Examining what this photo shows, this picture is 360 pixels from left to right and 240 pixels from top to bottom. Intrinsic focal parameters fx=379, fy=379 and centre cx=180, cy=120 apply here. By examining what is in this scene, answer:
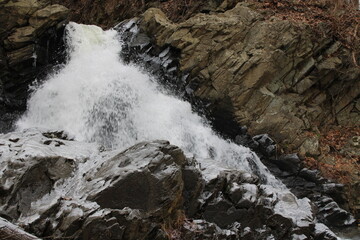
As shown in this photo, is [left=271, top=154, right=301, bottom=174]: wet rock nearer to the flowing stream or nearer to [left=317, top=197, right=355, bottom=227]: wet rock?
the flowing stream

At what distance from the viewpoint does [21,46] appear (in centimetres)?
1245

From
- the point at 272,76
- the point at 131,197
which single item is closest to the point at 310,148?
the point at 272,76

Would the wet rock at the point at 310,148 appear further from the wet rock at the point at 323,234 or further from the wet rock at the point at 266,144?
the wet rock at the point at 323,234

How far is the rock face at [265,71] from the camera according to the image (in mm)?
13250

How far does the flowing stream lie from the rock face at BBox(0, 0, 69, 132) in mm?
514

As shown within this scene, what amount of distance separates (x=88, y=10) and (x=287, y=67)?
33.3 feet

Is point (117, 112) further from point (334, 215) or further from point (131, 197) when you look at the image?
point (334, 215)

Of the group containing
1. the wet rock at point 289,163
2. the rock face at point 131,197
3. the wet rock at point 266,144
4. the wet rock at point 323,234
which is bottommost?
the wet rock at point 289,163

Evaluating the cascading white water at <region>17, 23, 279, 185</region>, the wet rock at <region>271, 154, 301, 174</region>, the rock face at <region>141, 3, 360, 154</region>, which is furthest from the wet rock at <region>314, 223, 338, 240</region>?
the rock face at <region>141, 3, 360, 154</region>

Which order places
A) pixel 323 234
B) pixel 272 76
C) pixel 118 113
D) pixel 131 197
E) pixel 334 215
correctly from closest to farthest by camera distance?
pixel 131 197
pixel 323 234
pixel 334 215
pixel 118 113
pixel 272 76

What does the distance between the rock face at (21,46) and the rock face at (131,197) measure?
500cm

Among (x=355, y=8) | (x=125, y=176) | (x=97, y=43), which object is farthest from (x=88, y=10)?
(x=125, y=176)

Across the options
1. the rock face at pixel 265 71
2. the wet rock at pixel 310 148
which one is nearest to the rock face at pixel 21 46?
the rock face at pixel 265 71

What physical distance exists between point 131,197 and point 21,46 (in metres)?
8.46
